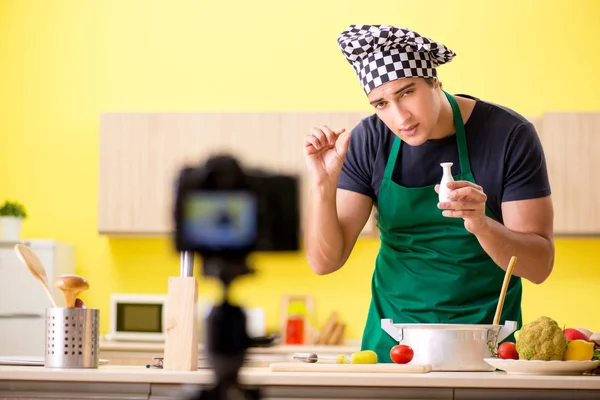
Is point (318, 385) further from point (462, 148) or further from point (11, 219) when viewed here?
point (11, 219)

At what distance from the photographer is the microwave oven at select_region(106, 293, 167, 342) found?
468 centimetres

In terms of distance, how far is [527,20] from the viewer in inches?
209

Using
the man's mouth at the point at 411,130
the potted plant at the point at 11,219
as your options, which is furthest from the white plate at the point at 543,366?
the potted plant at the point at 11,219

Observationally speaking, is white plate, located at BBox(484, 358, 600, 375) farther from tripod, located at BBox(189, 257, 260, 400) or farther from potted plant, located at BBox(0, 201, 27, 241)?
potted plant, located at BBox(0, 201, 27, 241)

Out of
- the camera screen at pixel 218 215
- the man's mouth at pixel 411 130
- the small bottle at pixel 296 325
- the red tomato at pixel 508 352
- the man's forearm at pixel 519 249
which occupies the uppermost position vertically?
the man's mouth at pixel 411 130

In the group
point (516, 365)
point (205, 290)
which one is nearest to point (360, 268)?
point (205, 290)

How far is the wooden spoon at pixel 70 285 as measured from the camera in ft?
6.19

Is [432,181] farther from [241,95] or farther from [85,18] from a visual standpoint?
[85,18]

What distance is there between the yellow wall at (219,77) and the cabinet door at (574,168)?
1.25 feet

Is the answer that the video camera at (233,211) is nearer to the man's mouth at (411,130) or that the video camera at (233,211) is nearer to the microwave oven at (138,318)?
the man's mouth at (411,130)

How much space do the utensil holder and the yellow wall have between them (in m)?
3.30

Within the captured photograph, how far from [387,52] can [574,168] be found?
9.63ft

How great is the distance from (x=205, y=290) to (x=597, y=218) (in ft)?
7.61

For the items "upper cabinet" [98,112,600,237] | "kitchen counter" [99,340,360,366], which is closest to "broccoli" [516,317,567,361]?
"kitchen counter" [99,340,360,366]
